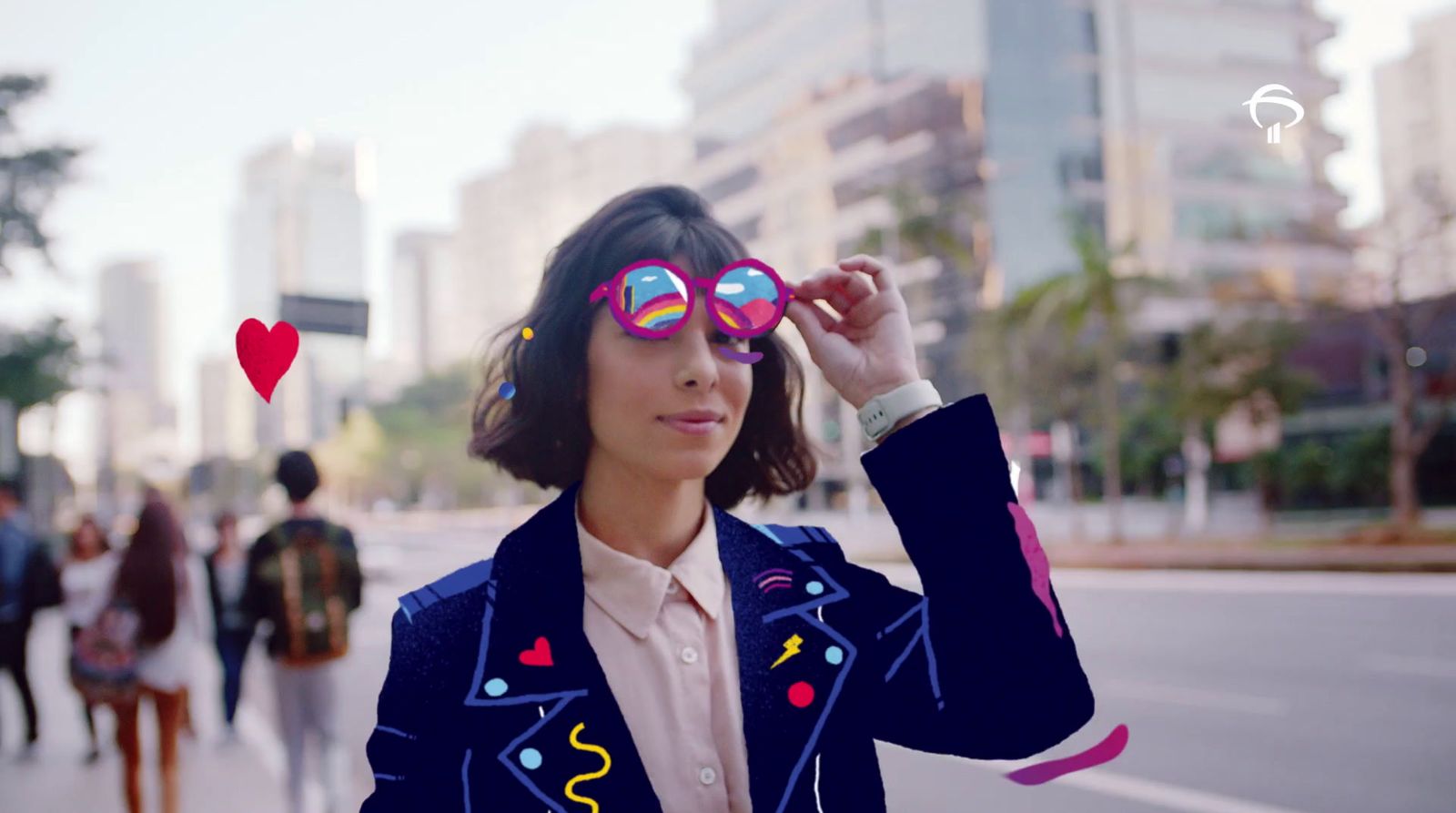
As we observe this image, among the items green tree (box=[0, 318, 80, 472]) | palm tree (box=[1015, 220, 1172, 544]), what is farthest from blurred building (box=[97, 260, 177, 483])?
palm tree (box=[1015, 220, 1172, 544])

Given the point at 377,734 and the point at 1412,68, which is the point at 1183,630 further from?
the point at 377,734

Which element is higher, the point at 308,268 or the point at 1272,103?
the point at 1272,103

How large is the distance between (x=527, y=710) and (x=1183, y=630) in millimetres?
8920

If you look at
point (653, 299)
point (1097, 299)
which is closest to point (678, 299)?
point (653, 299)

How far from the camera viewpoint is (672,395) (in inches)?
47.6

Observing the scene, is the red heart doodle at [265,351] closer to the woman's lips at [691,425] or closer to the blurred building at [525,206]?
the woman's lips at [691,425]

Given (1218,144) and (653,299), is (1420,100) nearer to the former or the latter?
(653,299)

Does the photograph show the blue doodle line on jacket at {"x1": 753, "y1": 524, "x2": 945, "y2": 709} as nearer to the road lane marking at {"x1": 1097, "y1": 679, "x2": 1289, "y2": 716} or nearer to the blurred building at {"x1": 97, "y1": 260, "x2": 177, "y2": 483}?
the blurred building at {"x1": 97, "y1": 260, "x2": 177, "y2": 483}

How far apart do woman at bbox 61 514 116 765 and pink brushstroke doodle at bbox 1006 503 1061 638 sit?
18.5 ft

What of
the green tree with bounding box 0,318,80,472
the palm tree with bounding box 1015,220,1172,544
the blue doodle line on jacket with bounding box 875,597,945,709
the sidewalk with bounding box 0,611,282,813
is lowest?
the sidewalk with bounding box 0,611,282,813

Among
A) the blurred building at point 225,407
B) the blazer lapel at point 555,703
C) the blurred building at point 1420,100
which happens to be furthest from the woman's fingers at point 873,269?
the blurred building at point 1420,100

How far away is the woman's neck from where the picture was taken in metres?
1.29

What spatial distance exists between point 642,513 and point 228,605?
640cm

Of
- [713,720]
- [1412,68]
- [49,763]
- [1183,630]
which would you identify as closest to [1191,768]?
[1412,68]
